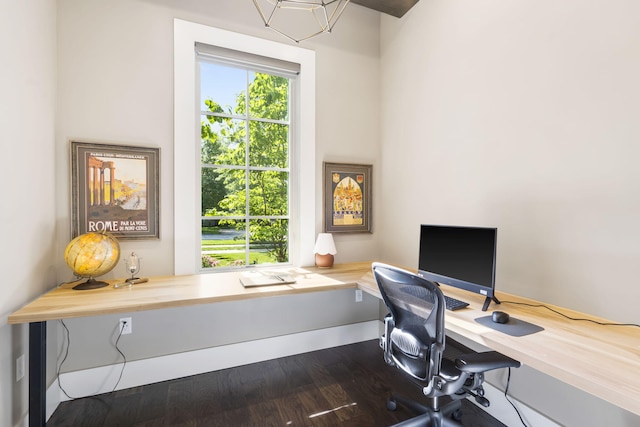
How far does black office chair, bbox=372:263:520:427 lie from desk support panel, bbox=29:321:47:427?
1.69 meters

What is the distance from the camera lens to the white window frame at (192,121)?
2152mm

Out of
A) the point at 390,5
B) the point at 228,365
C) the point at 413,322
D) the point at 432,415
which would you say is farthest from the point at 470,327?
the point at 390,5

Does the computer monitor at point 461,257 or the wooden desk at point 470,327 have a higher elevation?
the computer monitor at point 461,257

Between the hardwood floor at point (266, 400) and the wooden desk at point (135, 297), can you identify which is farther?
the hardwood floor at point (266, 400)

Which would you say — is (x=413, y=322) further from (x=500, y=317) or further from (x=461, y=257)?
(x=461, y=257)

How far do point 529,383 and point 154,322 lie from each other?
239 centimetres

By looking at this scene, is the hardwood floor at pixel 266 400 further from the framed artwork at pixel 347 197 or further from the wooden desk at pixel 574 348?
the framed artwork at pixel 347 197

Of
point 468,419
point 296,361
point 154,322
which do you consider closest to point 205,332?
point 154,322

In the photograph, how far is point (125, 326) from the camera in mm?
1982

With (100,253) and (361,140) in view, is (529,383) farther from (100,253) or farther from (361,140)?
(100,253)

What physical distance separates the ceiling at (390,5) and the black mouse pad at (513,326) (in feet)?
8.20

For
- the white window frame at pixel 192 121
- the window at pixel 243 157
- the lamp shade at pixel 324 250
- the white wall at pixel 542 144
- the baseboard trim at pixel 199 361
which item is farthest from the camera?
the lamp shade at pixel 324 250

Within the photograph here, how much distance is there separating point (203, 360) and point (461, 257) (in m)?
1.96

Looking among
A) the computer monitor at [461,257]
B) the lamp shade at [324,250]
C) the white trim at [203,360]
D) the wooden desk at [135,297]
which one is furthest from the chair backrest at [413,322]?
the white trim at [203,360]
